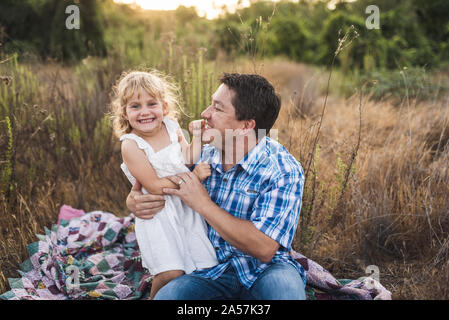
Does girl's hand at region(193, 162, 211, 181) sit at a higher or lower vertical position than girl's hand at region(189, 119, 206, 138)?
lower

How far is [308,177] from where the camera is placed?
301 cm

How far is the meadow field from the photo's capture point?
2779mm

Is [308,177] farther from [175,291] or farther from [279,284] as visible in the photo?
[175,291]

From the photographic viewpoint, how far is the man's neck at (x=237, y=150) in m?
2.26

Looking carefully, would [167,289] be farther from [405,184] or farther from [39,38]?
[39,38]

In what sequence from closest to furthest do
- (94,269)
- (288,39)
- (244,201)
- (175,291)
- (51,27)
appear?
1. (175,291)
2. (244,201)
3. (94,269)
4. (51,27)
5. (288,39)

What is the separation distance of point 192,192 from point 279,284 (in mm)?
636

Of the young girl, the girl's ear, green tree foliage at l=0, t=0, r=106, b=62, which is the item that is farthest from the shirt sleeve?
green tree foliage at l=0, t=0, r=106, b=62

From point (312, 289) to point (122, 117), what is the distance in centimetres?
159

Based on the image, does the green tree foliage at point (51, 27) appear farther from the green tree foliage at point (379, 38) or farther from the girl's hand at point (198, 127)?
the girl's hand at point (198, 127)

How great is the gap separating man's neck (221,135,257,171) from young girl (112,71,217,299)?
15 centimetres

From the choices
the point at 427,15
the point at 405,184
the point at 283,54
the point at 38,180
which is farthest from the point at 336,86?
the point at 38,180

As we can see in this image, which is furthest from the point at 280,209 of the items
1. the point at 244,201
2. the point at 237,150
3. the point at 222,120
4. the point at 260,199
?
the point at 222,120

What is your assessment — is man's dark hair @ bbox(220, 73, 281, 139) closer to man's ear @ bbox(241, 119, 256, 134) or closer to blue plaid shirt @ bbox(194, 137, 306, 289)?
man's ear @ bbox(241, 119, 256, 134)
